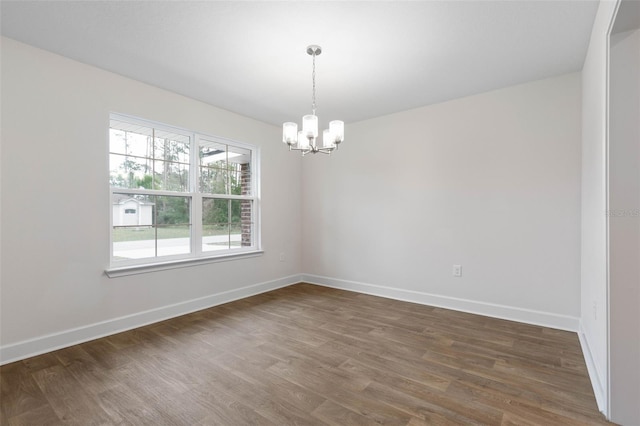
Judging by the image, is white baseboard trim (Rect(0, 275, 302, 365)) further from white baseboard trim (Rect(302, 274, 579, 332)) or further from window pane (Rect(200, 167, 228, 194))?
white baseboard trim (Rect(302, 274, 579, 332))

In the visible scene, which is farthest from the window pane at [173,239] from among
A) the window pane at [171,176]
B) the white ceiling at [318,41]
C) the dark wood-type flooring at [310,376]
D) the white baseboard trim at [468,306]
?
the white baseboard trim at [468,306]

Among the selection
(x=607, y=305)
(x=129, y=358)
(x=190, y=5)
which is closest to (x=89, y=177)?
(x=129, y=358)

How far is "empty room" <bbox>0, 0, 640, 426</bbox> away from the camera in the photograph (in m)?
1.78

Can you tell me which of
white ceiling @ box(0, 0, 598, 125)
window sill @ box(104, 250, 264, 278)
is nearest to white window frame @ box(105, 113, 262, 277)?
window sill @ box(104, 250, 264, 278)

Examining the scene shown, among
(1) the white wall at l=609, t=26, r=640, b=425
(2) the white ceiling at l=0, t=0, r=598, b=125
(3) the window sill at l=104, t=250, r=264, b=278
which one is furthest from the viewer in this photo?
(3) the window sill at l=104, t=250, r=264, b=278

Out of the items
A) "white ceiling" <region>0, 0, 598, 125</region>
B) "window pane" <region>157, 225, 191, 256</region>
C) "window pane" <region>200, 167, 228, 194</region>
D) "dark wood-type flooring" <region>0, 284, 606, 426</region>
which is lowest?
"dark wood-type flooring" <region>0, 284, 606, 426</region>

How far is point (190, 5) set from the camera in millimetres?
1976

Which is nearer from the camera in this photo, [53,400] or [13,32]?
[53,400]

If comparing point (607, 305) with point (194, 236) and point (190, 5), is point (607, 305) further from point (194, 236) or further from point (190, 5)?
point (194, 236)

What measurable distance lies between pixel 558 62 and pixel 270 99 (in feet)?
9.52

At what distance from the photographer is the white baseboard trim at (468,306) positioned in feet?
9.72

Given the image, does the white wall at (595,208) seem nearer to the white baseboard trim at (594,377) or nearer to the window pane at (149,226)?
the white baseboard trim at (594,377)

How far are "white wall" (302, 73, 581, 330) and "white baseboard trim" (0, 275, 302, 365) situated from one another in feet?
5.63

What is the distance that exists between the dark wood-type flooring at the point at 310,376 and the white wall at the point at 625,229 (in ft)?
0.96
